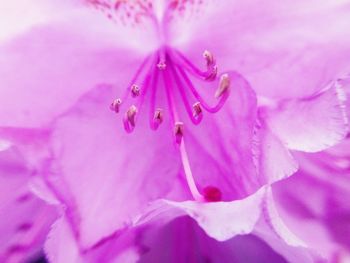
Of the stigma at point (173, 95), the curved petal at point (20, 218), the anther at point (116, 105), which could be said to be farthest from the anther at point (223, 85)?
the curved petal at point (20, 218)

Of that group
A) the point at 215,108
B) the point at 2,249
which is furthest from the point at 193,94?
the point at 2,249

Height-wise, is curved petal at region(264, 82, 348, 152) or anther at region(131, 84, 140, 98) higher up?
anther at region(131, 84, 140, 98)

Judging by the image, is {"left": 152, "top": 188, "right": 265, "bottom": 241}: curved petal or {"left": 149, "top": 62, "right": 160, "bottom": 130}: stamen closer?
{"left": 152, "top": 188, "right": 265, "bottom": 241}: curved petal

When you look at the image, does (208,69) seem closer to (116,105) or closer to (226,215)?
(116,105)

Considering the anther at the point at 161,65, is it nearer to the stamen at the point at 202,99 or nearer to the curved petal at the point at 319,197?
the stamen at the point at 202,99

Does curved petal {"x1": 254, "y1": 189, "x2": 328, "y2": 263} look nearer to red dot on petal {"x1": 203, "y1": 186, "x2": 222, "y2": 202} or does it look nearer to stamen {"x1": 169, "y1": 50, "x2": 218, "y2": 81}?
red dot on petal {"x1": 203, "y1": 186, "x2": 222, "y2": 202}

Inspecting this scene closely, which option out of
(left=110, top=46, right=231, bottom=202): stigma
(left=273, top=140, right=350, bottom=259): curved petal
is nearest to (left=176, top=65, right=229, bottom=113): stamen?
(left=110, top=46, right=231, bottom=202): stigma

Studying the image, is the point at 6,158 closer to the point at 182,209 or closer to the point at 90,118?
the point at 90,118

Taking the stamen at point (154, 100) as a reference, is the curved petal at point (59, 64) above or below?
above

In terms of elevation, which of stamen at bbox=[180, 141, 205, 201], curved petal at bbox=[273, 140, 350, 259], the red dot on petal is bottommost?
curved petal at bbox=[273, 140, 350, 259]
